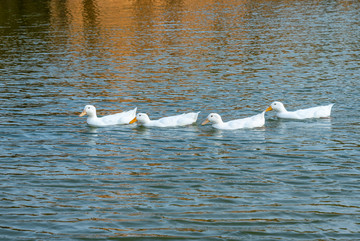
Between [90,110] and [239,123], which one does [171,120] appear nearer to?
[239,123]

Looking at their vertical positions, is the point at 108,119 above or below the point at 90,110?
below

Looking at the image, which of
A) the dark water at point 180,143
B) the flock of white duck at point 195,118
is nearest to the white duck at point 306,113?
the flock of white duck at point 195,118

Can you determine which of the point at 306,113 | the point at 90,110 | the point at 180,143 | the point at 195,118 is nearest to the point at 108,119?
the point at 90,110

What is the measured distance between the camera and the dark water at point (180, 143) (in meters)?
13.4

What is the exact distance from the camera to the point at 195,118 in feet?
73.5

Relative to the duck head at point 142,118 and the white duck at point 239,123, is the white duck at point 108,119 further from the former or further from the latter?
the white duck at point 239,123

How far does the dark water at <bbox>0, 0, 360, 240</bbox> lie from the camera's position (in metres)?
13.4

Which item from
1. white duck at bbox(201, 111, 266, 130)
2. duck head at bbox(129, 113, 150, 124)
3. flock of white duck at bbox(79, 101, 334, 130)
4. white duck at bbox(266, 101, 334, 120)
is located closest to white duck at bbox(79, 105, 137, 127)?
flock of white duck at bbox(79, 101, 334, 130)

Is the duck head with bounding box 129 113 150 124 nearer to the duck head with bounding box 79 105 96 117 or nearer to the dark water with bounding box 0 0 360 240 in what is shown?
the dark water with bounding box 0 0 360 240

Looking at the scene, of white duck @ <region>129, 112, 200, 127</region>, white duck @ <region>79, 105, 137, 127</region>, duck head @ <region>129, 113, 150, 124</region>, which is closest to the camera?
white duck @ <region>129, 112, 200, 127</region>

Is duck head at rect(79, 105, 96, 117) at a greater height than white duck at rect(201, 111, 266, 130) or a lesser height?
greater

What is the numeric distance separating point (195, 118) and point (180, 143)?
243cm

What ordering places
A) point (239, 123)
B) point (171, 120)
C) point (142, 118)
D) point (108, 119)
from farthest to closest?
point (108, 119), point (142, 118), point (171, 120), point (239, 123)

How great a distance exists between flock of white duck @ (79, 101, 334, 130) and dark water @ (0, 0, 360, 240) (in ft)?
1.12
